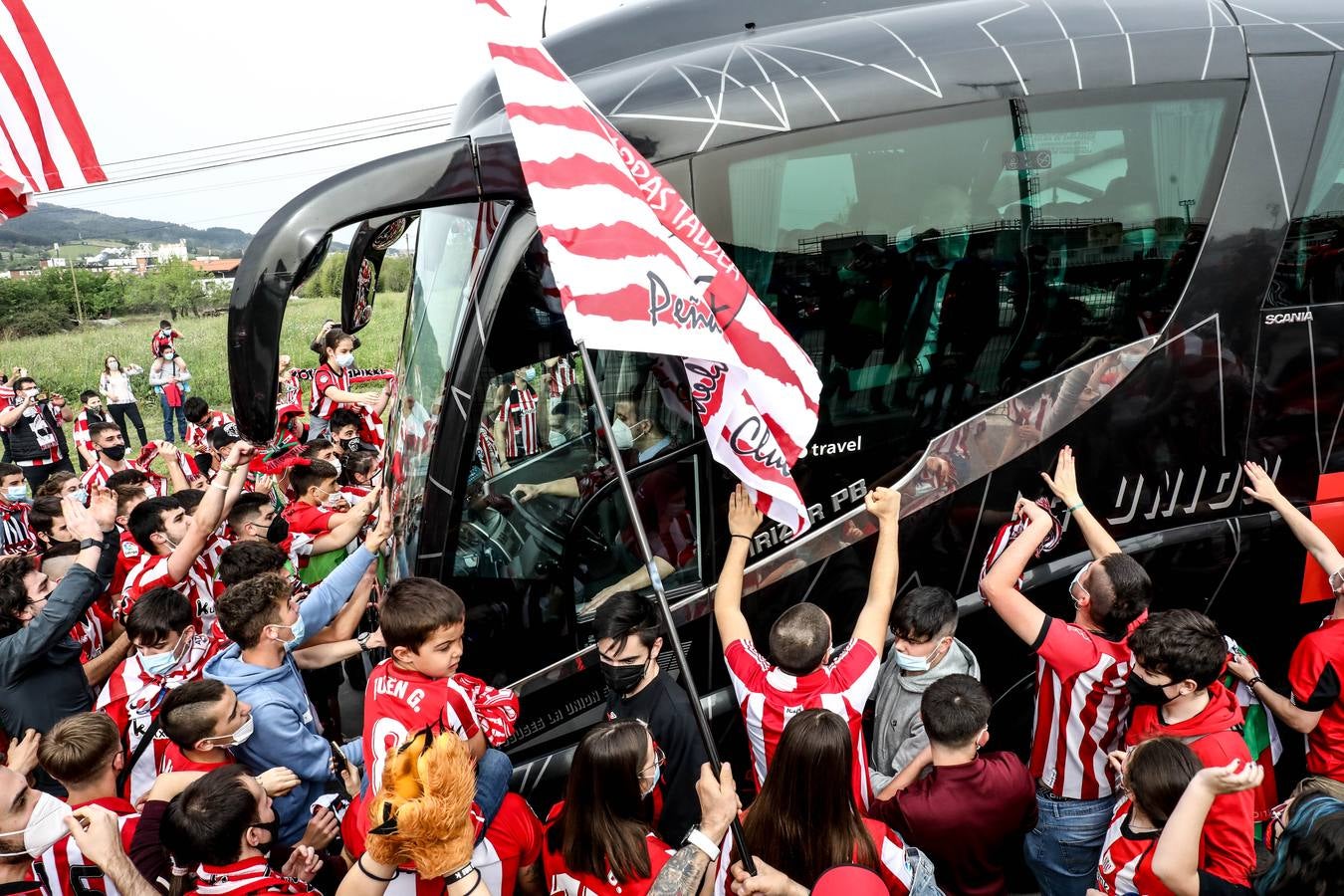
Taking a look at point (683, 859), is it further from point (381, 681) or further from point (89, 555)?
point (89, 555)

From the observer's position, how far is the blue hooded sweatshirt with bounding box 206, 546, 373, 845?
360cm

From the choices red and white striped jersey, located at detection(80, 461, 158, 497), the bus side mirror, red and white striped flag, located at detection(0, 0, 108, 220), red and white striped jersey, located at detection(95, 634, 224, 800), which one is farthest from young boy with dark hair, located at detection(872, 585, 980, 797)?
red and white striped jersey, located at detection(80, 461, 158, 497)

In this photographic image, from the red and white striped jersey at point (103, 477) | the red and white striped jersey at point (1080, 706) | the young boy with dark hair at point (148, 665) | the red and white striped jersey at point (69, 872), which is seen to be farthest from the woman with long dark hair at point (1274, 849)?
the red and white striped jersey at point (103, 477)

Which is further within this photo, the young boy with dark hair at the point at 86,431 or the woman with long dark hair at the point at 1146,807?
the young boy with dark hair at the point at 86,431

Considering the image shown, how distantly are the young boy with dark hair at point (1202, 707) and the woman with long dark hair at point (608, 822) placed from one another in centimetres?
164

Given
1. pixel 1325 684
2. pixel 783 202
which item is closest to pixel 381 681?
pixel 783 202

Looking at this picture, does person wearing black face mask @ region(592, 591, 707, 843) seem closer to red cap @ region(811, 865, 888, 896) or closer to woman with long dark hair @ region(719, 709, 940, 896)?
woman with long dark hair @ region(719, 709, 940, 896)

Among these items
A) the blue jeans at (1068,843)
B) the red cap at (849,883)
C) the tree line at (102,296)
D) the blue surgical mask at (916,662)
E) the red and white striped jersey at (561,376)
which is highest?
the red and white striped jersey at (561,376)

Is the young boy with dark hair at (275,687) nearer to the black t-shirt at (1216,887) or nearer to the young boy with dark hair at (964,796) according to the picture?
the young boy with dark hair at (964,796)

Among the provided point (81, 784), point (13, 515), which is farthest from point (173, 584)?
point (13, 515)

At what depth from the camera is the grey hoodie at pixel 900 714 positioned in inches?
147

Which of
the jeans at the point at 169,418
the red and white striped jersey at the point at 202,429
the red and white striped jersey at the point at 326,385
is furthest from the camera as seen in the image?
the jeans at the point at 169,418

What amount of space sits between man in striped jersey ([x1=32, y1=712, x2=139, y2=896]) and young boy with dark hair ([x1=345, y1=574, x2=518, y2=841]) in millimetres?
806

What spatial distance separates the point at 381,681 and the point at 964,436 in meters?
2.45
